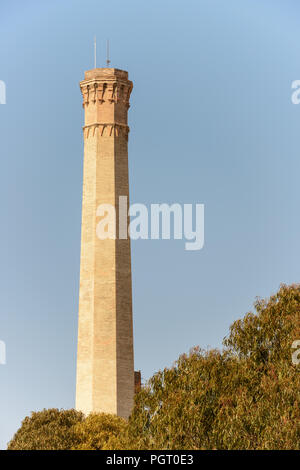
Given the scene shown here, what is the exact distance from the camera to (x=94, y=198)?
5853 cm

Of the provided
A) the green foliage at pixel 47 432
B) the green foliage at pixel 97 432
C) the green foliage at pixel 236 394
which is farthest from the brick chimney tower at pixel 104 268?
the green foliage at pixel 236 394

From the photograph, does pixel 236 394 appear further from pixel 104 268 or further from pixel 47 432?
pixel 104 268

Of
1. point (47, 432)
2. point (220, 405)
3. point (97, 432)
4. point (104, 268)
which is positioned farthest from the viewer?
point (104, 268)

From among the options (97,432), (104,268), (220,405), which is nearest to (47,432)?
(97,432)

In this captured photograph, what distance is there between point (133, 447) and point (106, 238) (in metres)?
23.3

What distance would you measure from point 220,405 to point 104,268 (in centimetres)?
2141

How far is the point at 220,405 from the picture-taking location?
37000mm

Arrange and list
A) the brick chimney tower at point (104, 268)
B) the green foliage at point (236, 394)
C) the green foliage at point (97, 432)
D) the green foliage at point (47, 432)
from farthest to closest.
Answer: the brick chimney tower at point (104, 268) < the green foliage at point (97, 432) < the green foliage at point (47, 432) < the green foliage at point (236, 394)

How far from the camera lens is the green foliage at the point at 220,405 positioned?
34375 millimetres

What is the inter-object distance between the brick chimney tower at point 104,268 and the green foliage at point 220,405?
9450 millimetres

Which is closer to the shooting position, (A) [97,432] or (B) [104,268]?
(A) [97,432]

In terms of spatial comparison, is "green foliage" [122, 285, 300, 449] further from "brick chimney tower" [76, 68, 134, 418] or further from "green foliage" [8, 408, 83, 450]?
"brick chimney tower" [76, 68, 134, 418]

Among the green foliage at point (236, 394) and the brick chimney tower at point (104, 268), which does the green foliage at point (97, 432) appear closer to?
the green foliage at point (236, 394)

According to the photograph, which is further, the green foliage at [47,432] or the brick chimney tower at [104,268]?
the brick chimney tower at [104,268]
